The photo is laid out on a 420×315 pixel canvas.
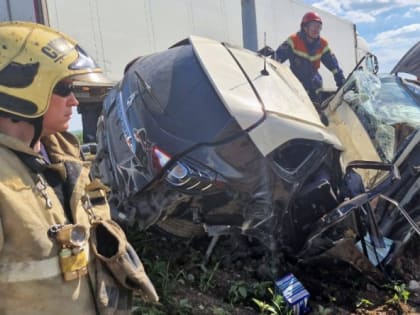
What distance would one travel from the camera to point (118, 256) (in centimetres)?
162

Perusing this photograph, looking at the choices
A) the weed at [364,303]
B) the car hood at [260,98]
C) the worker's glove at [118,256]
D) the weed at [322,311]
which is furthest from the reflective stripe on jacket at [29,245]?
the weed at [364,303]

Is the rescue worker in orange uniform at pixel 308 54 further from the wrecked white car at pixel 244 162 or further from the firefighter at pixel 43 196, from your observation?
the firefighter at pixel 43 196

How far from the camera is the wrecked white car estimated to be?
9.80ft

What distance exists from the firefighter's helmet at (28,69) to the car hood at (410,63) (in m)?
6.66

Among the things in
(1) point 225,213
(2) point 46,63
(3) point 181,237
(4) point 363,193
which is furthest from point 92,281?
(4) point 363,193

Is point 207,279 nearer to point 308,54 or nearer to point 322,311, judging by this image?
point 322,311

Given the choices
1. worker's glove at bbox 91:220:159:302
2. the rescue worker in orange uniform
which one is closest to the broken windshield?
the rescue worker in orange uniform

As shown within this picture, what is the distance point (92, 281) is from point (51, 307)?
17cm

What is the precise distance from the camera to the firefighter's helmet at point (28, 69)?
4.89 feet

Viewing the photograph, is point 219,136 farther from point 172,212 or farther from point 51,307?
point 51,307

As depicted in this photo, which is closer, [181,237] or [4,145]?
[4,145]

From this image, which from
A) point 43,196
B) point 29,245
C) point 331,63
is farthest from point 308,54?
point 29,245

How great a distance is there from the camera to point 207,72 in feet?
10.6

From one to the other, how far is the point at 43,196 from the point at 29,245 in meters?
0.15
